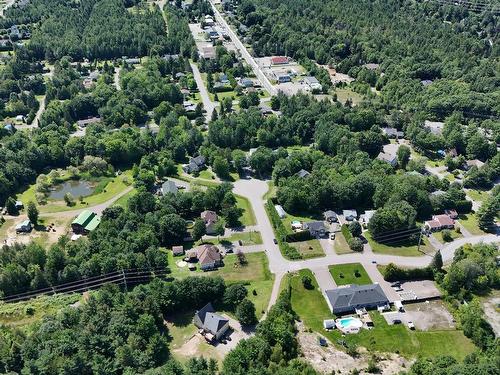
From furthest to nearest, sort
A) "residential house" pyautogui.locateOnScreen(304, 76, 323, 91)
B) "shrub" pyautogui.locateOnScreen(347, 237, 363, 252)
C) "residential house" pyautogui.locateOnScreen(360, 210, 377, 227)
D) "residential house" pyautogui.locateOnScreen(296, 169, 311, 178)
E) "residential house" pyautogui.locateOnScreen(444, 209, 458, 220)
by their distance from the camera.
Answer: "residential house" pyautogui.locateOnScreen(304, 76, 323, 91)
"residential house" pyautogui.locateOnScreen(296, 169, 311, 178)
"residential house" pyautogui.locateOnScreen(444, 209, 458, 220)
"residential house" pyautogui.locateOnScreen(360, 210, 377, 227)
"shrub" pyautogui.locateOnScreen(347, 237, 363, 252)

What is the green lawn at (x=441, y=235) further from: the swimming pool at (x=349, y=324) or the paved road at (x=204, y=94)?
the paved road at (x=204, y=94)

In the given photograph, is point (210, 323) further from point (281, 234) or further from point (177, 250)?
point (281, 234)

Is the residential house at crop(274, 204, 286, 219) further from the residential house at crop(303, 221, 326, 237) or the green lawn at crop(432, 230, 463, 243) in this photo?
the green lawn at crop(432, 230, 463, 243)

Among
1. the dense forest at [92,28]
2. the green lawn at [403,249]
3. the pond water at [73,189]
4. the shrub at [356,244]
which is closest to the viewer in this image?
the shrub at [356,244]

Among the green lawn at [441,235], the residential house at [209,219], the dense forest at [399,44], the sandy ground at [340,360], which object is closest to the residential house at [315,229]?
the residential house at [209,219]

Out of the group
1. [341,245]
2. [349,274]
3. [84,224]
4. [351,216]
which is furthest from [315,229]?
[84,224]

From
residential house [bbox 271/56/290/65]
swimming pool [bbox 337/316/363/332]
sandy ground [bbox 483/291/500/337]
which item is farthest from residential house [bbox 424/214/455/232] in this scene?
residential house [bbox 271/56/290/65]
